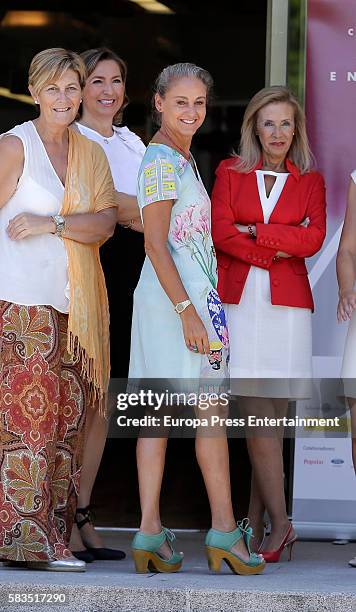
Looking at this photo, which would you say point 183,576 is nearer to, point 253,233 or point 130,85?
point 253,233

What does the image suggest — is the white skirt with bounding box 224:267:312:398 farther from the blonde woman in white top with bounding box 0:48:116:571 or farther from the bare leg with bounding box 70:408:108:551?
the blonde woman in white top with bounding box 0:48:116:571

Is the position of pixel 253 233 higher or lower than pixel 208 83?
lower

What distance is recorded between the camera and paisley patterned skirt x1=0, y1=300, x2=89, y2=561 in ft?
15.9

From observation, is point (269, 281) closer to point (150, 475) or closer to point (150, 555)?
point (150, 475)

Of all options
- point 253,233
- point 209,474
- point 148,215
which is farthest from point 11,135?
point 209,474

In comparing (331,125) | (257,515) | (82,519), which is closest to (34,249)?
(82,519)

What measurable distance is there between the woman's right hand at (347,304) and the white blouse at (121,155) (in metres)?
0.98

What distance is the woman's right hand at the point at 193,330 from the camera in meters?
4.68

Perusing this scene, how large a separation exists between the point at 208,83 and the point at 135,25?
339cm

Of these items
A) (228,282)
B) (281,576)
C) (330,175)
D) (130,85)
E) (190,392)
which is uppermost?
(130,85)

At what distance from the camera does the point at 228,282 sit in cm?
536

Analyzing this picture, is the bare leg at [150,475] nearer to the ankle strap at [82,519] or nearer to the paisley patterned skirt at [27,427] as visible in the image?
the paisley patterned skirt at [27,427]

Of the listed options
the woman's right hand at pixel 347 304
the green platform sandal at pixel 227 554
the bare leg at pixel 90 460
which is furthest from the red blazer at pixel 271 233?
the green platform sandal at pixel 227 554

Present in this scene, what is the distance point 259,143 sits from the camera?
5.46 meters
